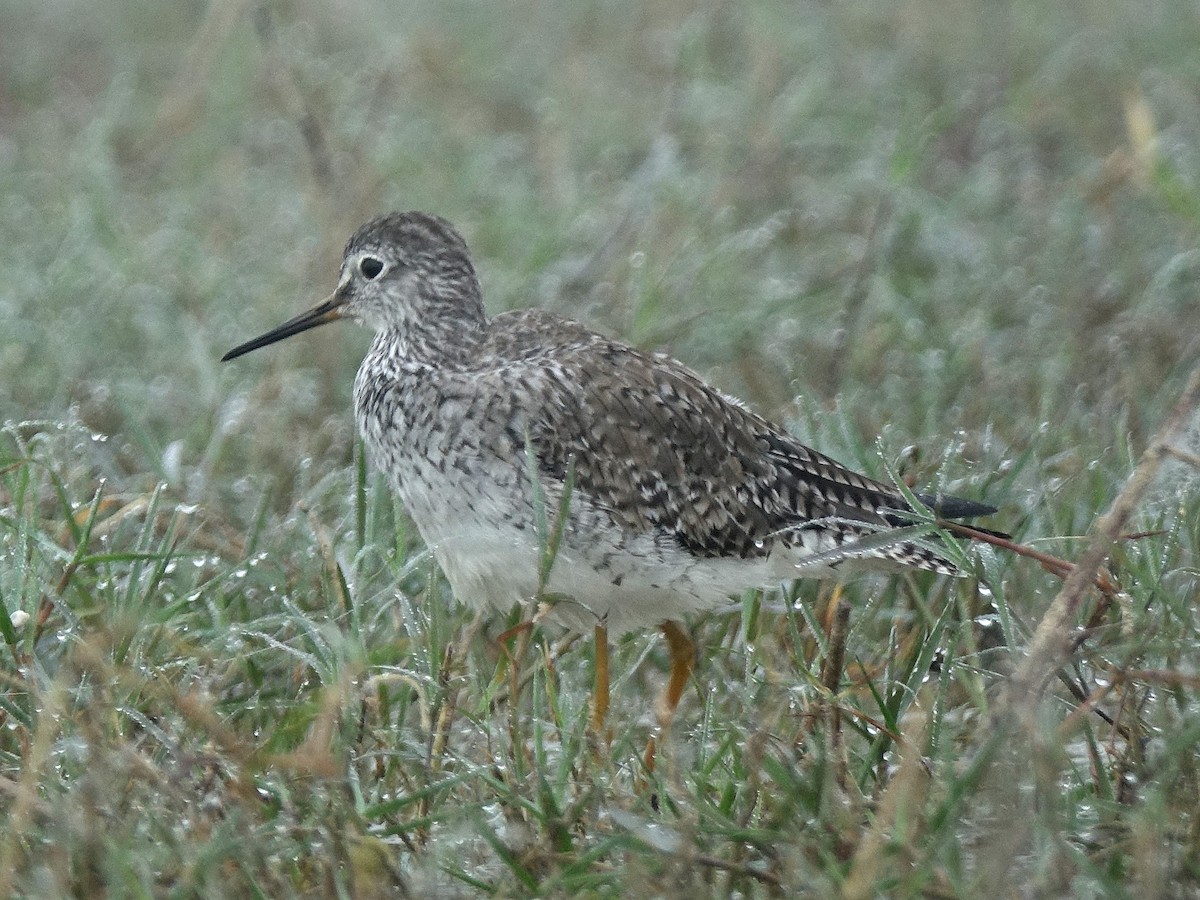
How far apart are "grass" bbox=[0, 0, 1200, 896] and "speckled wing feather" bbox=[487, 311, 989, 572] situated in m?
0.18

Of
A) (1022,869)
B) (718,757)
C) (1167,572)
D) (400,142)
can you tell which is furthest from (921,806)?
(400,142)

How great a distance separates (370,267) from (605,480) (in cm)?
120

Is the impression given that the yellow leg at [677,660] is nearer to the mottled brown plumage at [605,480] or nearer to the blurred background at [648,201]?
the mottled brown plumage at [605,480]

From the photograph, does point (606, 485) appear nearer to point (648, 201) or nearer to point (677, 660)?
point (677, 660)

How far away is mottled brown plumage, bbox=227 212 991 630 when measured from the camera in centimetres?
426

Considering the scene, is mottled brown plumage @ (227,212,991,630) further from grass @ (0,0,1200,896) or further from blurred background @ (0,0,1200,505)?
blurred background @ (0,0,1200,505)

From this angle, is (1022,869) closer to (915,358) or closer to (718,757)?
(718,757)

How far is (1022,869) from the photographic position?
3.16 metres

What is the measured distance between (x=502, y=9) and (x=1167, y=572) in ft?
25.1

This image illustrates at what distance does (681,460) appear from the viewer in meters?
4.48

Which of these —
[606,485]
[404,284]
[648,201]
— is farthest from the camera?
[648,201]

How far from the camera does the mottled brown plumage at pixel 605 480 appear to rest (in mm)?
4258

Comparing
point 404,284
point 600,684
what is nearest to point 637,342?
point 404,284

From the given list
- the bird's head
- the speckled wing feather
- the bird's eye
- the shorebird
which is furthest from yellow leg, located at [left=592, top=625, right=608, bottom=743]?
the bird's eye
